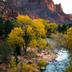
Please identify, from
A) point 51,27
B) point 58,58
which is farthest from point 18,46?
point 51,27

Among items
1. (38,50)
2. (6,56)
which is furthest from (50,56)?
(6,56)

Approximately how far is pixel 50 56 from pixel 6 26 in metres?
18.4

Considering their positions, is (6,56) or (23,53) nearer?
(6,56)

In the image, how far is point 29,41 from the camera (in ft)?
256

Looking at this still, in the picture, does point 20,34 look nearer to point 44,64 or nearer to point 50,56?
point 44,64

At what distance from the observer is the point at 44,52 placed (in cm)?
9256

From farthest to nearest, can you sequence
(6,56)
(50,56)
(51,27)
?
(51,27)
(50,56)
(6,56)

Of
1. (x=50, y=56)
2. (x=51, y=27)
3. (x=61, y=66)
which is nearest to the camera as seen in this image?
(x=61, y=66)

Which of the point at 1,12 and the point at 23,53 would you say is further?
the point at 1,12

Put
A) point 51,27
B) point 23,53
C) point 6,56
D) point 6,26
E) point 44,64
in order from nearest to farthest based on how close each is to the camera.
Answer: point 6,56, point 44,64, point 23,53, point 6,26, point 51,27

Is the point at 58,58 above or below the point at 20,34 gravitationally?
below

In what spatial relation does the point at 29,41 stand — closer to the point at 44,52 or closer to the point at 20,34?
the point at 20,34

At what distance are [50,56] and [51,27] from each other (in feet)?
149

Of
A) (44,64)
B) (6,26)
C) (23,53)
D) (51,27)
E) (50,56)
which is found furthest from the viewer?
(51,27)
